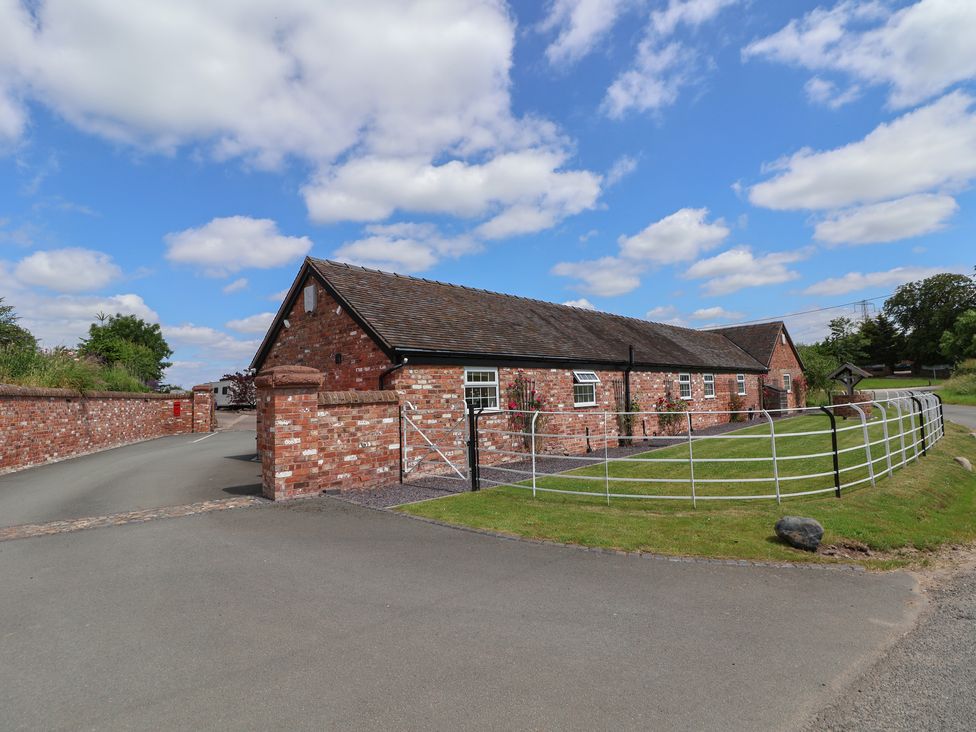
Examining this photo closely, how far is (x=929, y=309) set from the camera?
74000mm

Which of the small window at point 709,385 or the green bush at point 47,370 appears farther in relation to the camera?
the small window at point 709,385

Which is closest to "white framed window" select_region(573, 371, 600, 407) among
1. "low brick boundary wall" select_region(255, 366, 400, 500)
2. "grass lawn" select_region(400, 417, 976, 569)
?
"grass lawn" select_region(400, 417, 976, 569)

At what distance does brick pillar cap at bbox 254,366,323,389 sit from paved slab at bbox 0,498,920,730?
11.2 ft

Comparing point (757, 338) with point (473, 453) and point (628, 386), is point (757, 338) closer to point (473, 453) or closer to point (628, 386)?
point (628, 386)

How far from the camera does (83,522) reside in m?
7.90

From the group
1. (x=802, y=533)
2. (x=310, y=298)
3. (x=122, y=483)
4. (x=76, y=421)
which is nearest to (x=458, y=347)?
(x=310, y=298)

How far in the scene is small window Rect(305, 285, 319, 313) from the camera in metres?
15.0

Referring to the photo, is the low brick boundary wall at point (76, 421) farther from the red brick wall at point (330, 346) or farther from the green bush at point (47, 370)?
the red brick wall at point (330, 346)

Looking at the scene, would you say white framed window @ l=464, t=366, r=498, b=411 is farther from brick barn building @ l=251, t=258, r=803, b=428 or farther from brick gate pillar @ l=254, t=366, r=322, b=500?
brick gate pillar @ l=254, t=366, r=322, b=500

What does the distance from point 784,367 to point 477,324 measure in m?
25.9

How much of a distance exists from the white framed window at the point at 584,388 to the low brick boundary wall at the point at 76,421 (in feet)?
50.3

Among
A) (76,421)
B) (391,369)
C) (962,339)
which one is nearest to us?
(391,369)

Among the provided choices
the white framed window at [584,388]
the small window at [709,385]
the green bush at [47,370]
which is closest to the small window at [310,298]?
the green bush at [47,370]

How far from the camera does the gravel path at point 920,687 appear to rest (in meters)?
2.93
